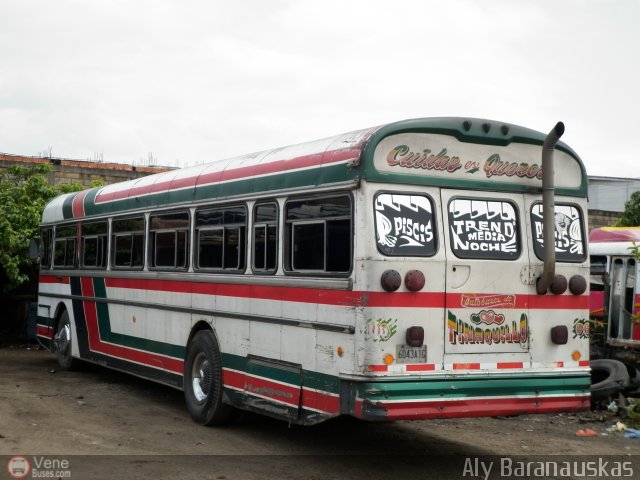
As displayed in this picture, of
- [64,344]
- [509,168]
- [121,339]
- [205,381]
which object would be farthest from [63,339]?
[509,168]

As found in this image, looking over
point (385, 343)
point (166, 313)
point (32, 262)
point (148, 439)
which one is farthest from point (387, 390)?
point (32, 262)

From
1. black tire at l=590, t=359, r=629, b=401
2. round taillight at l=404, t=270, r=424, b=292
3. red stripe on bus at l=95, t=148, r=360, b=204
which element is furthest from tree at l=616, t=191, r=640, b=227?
round taillight at l=404, t=270, r=424, b=292

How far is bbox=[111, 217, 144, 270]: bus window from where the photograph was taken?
11766 millimetres

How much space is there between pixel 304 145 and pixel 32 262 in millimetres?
11201

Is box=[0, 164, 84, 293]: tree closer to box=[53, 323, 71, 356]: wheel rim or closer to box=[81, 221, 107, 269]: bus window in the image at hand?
box=[53, 323, 71, 356]: wheel rim

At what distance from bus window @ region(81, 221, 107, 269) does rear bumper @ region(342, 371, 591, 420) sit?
6631 millimetres

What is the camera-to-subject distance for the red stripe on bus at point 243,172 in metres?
7.85

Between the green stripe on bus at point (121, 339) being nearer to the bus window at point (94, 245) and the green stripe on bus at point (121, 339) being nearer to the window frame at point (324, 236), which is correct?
the bus window at point (94, 245)

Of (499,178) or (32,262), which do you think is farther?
(32,262)

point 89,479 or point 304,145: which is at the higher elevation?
point 304,145

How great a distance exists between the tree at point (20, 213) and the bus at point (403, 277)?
347 inches

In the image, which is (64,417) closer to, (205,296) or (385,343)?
(205,296)

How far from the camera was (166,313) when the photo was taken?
35.9 feet

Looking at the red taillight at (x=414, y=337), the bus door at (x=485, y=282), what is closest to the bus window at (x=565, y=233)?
the bus door at (x=485, y=282)
